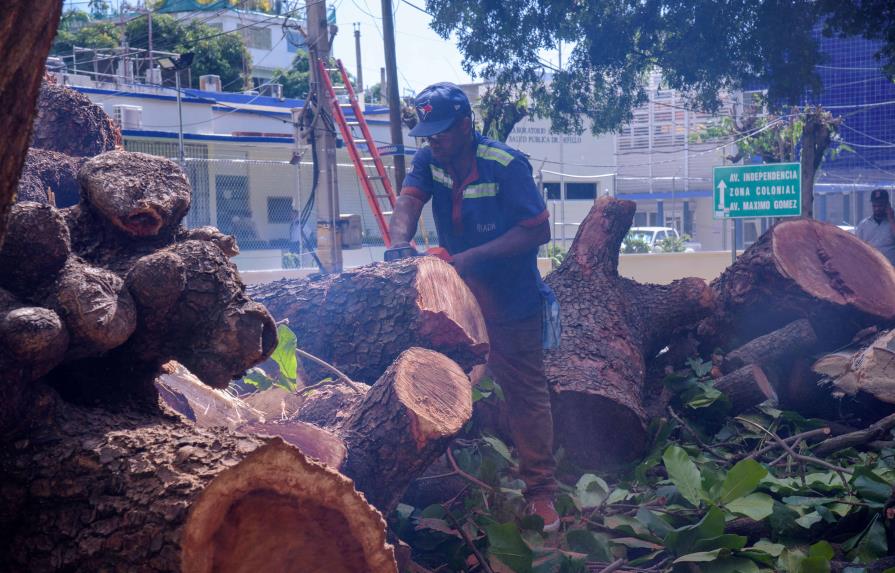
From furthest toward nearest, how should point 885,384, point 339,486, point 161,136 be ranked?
point 161,136 → point 885,384 → point 339,486

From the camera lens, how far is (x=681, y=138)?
102 feet

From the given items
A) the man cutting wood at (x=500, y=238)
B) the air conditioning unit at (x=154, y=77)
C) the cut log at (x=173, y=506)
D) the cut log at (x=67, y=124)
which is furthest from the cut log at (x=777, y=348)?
the air conditioning unit at (x=154, y=77)

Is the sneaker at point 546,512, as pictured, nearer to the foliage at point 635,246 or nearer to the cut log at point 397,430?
the cut log at point 397,430

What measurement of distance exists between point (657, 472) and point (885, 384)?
155 cm

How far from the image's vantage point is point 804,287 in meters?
6.37

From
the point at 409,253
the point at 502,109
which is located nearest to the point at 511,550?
the point at 409,253

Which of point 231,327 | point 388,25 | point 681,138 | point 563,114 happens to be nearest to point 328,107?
point 388,25

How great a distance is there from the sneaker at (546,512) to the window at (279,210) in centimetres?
1418

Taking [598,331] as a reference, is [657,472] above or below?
below

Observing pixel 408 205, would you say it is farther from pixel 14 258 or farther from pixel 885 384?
pixel 885 384

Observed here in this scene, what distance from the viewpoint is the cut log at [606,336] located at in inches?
197

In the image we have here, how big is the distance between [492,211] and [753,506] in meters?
1.77

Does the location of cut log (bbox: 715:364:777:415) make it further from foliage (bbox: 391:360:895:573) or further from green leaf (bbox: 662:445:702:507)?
green leaf (bbox: 662:445:702:507)

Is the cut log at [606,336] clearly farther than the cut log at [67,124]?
Yes
